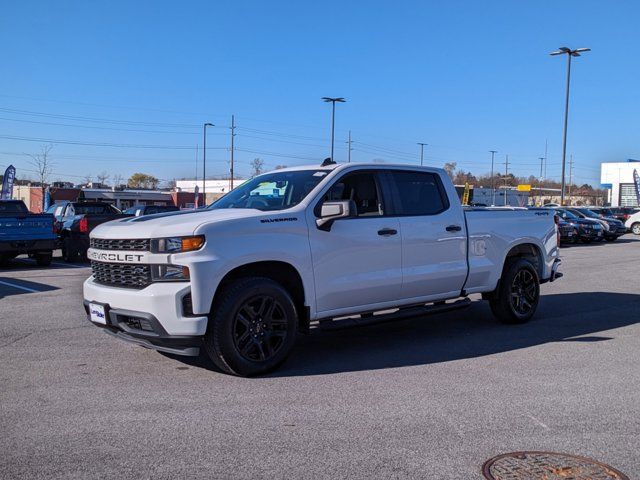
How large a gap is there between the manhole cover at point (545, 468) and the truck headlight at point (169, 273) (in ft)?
9.43

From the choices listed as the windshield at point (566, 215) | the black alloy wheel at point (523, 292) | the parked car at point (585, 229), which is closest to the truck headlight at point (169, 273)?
the black alloy wheel at point (523, 292)

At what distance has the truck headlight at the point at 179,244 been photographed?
548 cm

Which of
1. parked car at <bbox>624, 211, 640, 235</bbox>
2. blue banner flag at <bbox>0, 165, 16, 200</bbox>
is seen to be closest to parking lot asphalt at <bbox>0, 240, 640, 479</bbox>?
blue banner flag at <bbox>0, 165, 16, 200</bbox>

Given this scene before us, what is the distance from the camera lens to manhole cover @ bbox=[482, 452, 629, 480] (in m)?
3.82

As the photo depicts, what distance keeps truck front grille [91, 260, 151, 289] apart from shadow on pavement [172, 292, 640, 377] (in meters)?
1.10

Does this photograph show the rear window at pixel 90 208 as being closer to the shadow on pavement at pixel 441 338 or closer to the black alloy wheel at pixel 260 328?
the shadow on pavement at pixel 441 338

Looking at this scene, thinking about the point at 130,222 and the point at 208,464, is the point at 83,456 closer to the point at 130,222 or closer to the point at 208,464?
the point at 208,464

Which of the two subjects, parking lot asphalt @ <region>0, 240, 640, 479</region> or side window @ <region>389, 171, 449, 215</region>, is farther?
side window @ <region>389, 171, 449, 215</region>

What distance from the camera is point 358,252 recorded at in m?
6.49

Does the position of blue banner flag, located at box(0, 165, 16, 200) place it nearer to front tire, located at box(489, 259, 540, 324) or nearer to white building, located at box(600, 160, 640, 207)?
front tire, located at box(489, 259, 540, 324)

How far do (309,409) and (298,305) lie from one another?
146cm

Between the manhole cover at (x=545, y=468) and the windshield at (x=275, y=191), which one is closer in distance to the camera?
the manhole cover at (x=545, y=468)

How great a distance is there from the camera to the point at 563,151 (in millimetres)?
36562

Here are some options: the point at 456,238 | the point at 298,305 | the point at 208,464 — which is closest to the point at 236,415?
the point at 208,464
